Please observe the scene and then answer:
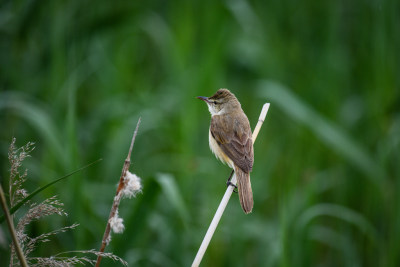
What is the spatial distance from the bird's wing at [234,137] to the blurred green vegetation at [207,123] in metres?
0.47

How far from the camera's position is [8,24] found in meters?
4.05

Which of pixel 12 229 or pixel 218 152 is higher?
pixel 218 152

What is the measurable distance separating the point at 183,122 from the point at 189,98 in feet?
0.82

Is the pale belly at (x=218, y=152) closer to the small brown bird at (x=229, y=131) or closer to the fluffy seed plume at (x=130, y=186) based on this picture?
the small brown bird at (x=229, y=131)

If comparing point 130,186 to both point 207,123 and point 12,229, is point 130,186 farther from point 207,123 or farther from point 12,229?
point 207,123

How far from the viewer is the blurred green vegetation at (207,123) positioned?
3736 millimetres

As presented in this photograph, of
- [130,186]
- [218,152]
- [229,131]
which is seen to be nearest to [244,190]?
[218,152]

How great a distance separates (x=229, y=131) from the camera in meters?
3.82

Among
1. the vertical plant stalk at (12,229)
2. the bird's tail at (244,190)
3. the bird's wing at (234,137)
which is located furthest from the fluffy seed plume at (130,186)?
the bird's wing at (234,137)

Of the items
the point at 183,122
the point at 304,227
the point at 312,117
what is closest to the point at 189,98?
the point at 183,122

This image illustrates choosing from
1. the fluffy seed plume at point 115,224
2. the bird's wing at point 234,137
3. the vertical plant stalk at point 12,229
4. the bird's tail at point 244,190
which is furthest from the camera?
the bird's wing at point 234,137

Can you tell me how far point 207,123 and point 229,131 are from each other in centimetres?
172

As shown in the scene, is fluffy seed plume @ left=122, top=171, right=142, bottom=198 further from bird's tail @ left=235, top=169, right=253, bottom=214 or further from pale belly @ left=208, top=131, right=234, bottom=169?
pale belly @ left=208, top=131, right=234, bottom=169

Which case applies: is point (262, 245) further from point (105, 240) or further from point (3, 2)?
point (3, 2)
